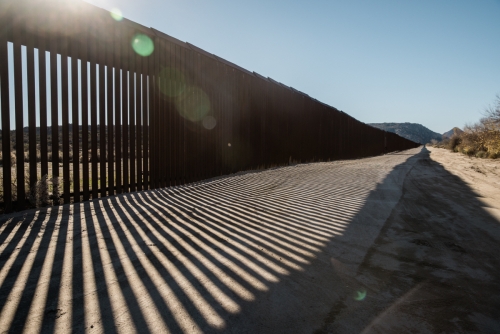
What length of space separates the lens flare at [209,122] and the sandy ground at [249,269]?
3.79 meters

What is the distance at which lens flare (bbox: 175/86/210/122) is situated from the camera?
22.6 feet

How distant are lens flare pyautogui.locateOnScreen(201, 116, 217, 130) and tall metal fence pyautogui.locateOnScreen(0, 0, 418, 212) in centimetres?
3

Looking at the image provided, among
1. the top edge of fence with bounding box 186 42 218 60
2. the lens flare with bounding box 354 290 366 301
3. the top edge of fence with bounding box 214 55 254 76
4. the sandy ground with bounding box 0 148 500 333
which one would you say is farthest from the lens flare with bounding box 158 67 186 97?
the lens flare with bounding box 354 290 366 301

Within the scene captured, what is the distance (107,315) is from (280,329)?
38.1 inches

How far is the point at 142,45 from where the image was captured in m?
5.85

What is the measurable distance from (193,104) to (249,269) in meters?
5.76

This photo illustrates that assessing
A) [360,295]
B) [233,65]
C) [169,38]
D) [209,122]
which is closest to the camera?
[360,295]

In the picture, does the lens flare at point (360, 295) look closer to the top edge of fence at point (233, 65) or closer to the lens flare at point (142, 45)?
the lens flare at point (142, 45)

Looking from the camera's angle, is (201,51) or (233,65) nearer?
(201,51)

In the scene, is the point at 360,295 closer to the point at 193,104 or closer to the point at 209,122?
the point at 193,104

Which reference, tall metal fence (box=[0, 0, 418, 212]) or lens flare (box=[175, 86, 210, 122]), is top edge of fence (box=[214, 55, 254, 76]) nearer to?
tall metal fence (box=[0, 0, 418, 212])

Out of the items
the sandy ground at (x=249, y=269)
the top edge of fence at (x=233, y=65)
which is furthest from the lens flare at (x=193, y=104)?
the sandy ground at (x=249, y=269)

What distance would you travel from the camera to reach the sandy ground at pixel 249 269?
168cm

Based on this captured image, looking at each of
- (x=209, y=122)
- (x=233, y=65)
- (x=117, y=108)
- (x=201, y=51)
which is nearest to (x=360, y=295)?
(x=117, y=108)
